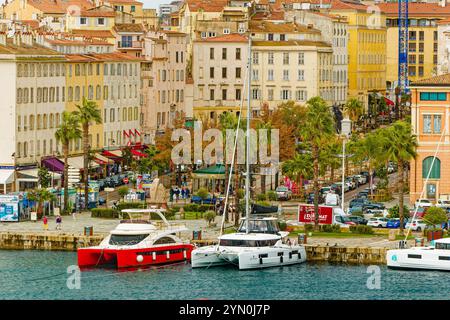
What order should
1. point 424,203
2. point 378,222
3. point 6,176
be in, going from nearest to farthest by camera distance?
point 378,222
point 424,203
point 6,176

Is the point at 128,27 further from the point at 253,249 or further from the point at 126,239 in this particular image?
the point at 253,249

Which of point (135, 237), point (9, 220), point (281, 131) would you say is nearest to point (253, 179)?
point (281, 131)

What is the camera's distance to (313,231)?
9556 cm

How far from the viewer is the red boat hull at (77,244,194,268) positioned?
88.1 meters

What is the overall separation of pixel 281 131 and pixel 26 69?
727 inches

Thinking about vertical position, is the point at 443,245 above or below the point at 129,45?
below

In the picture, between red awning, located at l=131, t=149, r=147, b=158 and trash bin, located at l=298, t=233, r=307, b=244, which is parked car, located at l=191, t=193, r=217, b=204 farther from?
red awning, located at l=131, t=149, r=147, b=158

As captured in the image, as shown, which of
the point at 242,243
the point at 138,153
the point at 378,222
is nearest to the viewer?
the point at 242,243

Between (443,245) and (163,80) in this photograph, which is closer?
(443,245)

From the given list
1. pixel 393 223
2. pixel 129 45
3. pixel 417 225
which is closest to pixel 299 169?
pixel 393 223

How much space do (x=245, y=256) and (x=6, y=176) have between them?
1330 inches

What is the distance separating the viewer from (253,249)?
289 ft

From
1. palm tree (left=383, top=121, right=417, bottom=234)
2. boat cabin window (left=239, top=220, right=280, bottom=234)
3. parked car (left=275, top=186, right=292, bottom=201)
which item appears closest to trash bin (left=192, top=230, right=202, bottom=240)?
boat cabin window (left=239, top=220, right=280, bottom=234)
